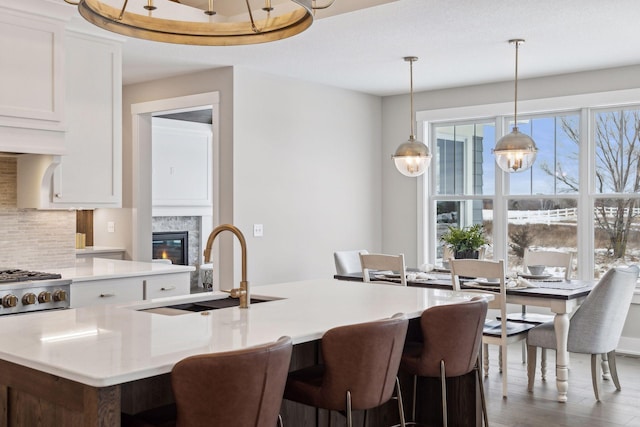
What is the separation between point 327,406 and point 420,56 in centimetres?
365

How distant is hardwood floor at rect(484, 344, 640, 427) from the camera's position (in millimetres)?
3949

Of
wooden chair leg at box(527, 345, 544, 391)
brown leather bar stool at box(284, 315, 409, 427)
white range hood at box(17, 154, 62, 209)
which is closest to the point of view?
brown leather bar stool at box(284, 315, 409, 427)

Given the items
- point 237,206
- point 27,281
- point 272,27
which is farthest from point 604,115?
point 27,281

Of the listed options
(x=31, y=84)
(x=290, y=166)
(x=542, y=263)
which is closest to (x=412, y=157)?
(x=290, y=166)

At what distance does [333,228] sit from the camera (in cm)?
679

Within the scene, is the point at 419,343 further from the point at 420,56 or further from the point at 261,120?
A: the point at 261,120

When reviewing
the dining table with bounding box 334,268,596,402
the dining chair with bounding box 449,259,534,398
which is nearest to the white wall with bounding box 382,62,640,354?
the dining table with bounding box 334,268,596,402

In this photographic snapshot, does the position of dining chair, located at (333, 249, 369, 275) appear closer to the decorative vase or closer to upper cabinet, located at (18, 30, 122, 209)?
the decorative vase

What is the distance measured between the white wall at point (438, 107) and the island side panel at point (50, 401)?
519 cm

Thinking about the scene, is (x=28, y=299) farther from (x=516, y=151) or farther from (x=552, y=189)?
(x=552, y=189)

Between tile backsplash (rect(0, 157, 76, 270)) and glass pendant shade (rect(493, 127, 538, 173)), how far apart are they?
3.18m

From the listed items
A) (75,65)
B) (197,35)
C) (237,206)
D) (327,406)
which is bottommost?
(327,406)

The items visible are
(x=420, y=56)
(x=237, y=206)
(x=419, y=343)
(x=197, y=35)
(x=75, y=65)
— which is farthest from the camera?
(x=237, y=206)

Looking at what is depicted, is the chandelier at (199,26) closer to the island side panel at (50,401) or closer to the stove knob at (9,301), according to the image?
the island side panel at (50,401)
